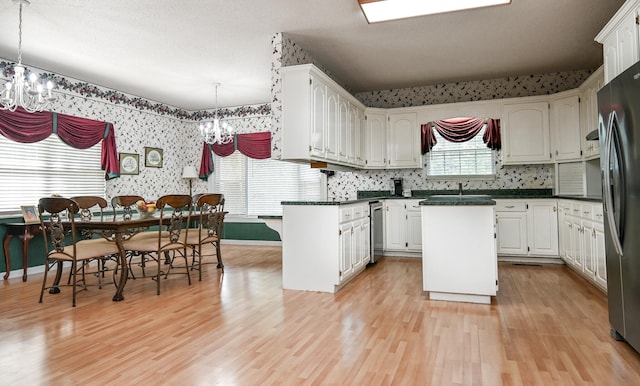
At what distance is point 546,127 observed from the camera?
5.42 metres

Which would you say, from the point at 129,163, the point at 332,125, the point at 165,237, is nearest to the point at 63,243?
the point at 165,237

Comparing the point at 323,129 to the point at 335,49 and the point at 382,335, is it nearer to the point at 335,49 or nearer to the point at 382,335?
the point at 335,49

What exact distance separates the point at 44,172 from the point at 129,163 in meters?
1.32

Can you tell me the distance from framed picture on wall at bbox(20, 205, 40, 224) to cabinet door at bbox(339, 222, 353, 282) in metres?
3.84

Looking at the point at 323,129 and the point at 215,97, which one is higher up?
the point at 215,97

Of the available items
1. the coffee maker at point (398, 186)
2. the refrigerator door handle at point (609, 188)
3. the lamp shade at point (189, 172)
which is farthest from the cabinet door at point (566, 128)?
the lamp shade at point (189, 172)

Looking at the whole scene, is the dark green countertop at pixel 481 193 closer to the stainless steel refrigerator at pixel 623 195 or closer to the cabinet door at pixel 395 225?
the cabinet door at pixel 395 225

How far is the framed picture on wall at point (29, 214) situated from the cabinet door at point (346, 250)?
384 cm

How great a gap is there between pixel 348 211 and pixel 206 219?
188 centimetres

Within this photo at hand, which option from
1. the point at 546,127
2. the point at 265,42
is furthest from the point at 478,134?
the point at 265,42

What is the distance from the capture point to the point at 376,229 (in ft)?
17.3

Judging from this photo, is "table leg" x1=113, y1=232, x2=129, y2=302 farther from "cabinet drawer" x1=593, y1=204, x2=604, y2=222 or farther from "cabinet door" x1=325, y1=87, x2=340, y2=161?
"cabinet drawer" x1=593, y1=204, x2=604, y2=222

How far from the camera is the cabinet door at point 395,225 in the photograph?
5801mm

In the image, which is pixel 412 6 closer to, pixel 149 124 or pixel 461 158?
pixel 461 158
